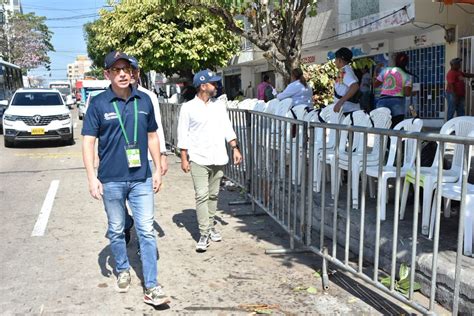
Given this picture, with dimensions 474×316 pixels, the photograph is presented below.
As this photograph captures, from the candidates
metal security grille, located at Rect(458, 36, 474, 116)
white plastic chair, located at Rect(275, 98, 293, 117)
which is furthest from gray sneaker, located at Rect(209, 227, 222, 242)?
metal security grille, located at Rect(458, 36, 474, 116)

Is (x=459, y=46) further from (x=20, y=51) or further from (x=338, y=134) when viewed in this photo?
(x=20, y=51)

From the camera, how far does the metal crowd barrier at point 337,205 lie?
3150 millimetres

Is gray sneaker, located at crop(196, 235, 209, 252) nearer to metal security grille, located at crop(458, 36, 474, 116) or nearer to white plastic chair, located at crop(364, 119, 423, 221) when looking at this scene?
white plastic chair, located at crop(364, 119, 423, 221)


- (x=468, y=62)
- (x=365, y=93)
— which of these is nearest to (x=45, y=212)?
(x=365, y=93)

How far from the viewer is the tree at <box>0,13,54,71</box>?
5303 centimetres

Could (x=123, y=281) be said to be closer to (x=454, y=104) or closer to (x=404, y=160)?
(x=404, y=160)

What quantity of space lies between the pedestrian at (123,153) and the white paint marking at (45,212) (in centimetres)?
228

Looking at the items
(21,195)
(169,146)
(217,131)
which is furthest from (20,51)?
(217,131)

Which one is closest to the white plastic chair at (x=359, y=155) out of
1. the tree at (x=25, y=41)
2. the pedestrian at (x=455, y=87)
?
the pedestrian at (x=455, y=87)

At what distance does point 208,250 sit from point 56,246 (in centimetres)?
161

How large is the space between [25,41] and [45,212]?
54797 millimetres

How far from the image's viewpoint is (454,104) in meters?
11.5

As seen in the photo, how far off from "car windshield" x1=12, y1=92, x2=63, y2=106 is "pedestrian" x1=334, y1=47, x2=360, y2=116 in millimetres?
11029

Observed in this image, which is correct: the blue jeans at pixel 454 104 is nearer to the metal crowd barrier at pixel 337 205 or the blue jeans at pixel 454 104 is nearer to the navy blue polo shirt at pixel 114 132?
the metal crowd barrier at pixel 337 205
